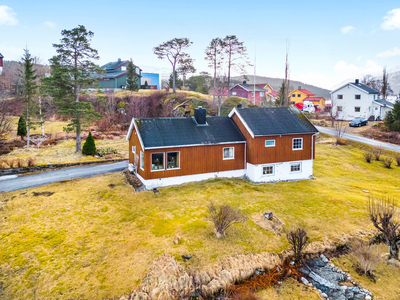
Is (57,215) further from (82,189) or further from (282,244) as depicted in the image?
(282,244)

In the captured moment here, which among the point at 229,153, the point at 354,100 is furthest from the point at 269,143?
the point at 354,100

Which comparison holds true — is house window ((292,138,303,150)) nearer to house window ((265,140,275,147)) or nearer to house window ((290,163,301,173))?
house window ((290,163,301,173))

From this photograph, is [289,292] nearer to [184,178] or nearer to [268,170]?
[184,178]

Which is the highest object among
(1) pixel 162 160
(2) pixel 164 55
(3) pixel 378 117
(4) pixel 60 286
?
(2) pixel 164 55

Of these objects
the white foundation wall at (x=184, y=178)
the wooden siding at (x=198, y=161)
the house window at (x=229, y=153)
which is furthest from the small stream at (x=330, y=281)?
the house window at (x=229, y=153)

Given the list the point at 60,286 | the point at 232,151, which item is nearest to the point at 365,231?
the point at 232,151

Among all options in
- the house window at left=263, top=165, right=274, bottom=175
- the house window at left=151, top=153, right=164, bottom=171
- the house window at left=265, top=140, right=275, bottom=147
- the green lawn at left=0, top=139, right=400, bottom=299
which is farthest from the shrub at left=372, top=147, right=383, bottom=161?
the house window at left=151, top=153, right=164, bottom=171
